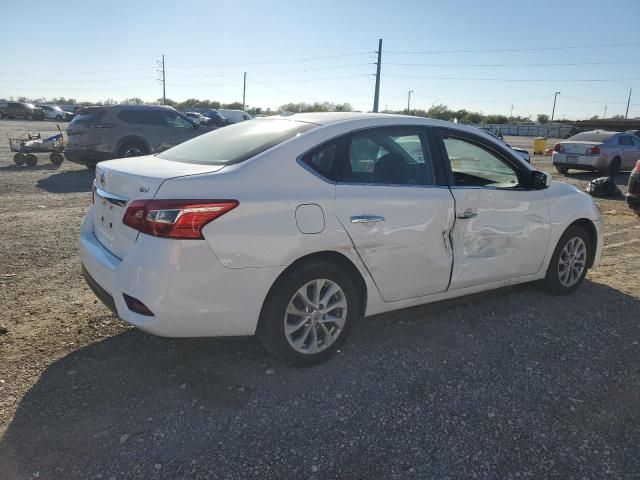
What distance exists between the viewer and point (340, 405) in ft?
9.46

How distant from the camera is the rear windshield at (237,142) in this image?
3146mm

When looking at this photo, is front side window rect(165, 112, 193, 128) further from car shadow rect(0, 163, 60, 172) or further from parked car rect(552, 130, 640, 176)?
parked car rect(552, 130, 640, 176)

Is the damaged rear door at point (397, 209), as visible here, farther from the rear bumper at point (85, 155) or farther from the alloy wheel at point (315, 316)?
the rear bumper at point (85, 155)

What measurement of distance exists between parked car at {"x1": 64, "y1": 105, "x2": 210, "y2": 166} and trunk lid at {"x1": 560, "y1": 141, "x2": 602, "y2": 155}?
11.7 metres

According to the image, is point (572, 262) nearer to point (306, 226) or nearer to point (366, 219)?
point (366, 219)

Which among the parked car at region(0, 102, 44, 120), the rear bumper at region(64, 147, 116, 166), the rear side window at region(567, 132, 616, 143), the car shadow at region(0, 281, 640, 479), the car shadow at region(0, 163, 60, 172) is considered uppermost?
the parked car at region(0, 102, 44, 120)

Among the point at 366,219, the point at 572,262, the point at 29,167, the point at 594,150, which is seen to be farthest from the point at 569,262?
the point at 29,167

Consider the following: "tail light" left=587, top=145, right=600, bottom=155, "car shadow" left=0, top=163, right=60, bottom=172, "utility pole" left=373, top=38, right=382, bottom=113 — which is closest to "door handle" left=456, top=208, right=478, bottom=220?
"car shadow" left=0, top=163, right=60, bottom=172

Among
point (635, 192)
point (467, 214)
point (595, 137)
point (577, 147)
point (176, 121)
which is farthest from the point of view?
point (595, 137)

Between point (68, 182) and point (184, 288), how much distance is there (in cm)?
929

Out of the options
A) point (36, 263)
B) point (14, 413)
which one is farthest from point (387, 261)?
point (36, 263)

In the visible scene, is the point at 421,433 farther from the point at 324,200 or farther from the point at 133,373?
the point at 133,373

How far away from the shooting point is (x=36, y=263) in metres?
5.02

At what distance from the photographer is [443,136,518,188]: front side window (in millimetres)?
3824
